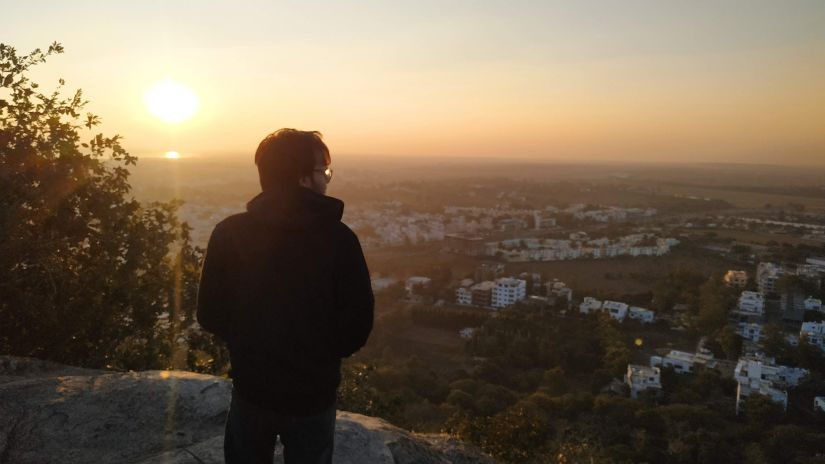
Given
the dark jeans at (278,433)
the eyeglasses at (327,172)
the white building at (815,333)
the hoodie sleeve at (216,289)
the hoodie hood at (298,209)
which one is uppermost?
the eyeglasses at (327,172)

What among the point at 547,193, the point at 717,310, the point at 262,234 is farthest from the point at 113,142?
the point at 547,193

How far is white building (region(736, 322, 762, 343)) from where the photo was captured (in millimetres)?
20219

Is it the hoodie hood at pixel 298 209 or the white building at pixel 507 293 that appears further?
the white building at pixel 507 293

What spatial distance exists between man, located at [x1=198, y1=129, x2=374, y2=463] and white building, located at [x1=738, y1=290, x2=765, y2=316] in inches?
1006

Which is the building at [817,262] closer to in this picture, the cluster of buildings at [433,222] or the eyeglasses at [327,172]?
the cluster of buildings at [433,222]

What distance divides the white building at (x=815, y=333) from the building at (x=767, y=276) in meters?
5.00

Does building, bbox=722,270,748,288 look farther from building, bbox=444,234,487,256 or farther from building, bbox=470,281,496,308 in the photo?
building, bbox=444,234,487,256

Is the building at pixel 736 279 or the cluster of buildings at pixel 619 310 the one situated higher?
the building at pixel 736 279

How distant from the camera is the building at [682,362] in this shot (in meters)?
16.8

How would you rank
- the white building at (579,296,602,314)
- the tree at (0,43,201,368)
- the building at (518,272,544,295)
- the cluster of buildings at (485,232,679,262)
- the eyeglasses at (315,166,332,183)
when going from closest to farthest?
the eyeglasses at (315,166,332,183)
the tree at (0,43,201,368)
the white building at (579,296,602,314)
the building at (518,272,544,295)
the cluster of buildings at (485,232,679,262)

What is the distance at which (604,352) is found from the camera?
737 inches

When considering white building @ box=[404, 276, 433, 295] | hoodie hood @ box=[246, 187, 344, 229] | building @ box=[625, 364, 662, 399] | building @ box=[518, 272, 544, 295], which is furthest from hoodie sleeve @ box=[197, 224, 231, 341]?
building @ box=[518, 272, 544, 295]

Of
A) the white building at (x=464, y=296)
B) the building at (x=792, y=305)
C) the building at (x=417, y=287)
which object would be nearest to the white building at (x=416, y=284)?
the building at (x=417, y=287)

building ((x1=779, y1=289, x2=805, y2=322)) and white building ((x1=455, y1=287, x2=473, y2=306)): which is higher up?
building ((x1=779, y1=289, x2=805, y2=322))
